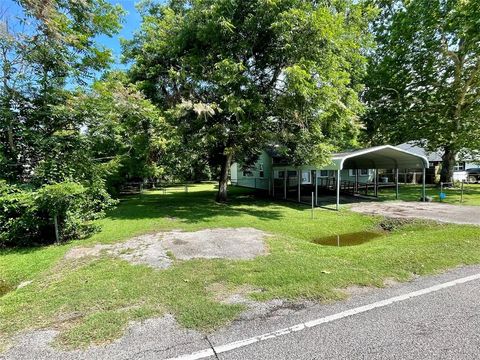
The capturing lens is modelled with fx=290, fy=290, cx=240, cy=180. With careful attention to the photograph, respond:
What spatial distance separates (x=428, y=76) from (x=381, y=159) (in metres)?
7.79

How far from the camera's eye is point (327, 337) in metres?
3.16

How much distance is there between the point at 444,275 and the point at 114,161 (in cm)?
924

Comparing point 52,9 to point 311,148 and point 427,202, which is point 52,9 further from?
point 427,202

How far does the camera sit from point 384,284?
461 centimetres

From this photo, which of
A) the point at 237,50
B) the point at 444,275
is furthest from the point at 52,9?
the point at 444,275

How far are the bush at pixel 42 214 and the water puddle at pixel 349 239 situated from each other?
6846 millimetres

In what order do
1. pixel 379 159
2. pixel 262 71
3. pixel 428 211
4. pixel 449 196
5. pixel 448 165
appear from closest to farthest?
pixel 428 211, pixel 262 71, pixel 449 196, pixel 379 159, pixel 448 165

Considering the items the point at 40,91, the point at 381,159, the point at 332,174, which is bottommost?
the point at 332,174

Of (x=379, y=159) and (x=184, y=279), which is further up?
(x=379, y=159)

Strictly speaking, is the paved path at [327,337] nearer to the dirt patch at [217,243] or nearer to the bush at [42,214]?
the dirt patch at [217,243]

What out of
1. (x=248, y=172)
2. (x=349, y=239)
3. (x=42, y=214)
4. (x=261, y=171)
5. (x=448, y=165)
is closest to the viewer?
(x=42, y=214)

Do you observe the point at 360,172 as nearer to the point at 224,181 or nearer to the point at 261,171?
the point at 261,171

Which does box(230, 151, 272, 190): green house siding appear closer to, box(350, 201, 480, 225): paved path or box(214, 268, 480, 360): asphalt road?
box(350, 201, 480, 225): paved path

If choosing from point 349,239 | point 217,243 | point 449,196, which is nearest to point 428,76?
point 449,196
